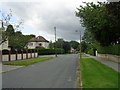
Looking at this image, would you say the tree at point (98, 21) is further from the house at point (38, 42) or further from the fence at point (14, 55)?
the house at point (38, 42)

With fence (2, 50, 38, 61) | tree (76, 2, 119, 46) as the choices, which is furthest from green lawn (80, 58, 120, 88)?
fence (2, 50, 38, 61)

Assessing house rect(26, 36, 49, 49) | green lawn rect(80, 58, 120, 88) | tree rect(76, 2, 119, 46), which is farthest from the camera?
house rect(26, 36, 49, 49)

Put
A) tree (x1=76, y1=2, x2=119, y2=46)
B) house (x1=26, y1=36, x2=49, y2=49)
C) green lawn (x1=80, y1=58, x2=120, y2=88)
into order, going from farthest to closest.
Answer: house (x1=26, y1=36, x2=49, y2=49), tree (x1=76, y1=2, x2=119, y2=46), green lawn (x1=80, y1=58, x2=120, y2=88)

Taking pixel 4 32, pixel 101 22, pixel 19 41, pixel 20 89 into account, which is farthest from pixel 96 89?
pixel 19 41

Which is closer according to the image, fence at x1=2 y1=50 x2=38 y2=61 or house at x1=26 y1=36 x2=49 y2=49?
fence at x1=2 y1=50 x2=38 y2=61

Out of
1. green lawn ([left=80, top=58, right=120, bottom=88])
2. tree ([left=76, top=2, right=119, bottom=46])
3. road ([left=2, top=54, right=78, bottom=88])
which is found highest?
tree ([left=76, top=2, right=119, bottom=46])

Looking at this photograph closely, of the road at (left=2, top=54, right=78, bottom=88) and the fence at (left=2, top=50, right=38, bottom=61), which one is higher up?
the fence at (left=2, top=50, right=38, bottom=61)

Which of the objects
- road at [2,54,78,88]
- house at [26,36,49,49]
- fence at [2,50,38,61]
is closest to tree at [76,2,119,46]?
fence at [2,50,38,61]

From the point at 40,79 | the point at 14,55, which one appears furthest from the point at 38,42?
the point at 40,79

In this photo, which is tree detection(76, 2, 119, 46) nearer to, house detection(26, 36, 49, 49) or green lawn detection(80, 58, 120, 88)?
green lawn detection(80, 58, 120, 88)

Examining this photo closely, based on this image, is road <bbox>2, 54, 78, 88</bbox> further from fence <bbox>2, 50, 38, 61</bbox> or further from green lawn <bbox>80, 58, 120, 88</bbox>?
fence <bbox>2, 50, 38, 61</bbox>

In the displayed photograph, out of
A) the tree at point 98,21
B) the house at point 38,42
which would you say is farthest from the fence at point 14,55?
the house at point 38,42

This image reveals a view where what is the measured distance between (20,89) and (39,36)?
151976mm

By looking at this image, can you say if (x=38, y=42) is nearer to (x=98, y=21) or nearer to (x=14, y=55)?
(x=14, y=55)
